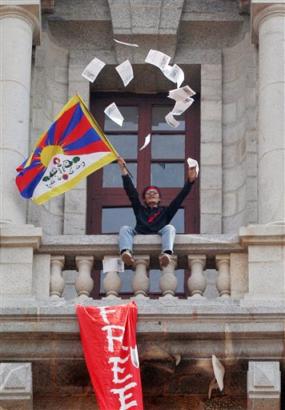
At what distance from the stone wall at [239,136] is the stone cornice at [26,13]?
2.44 m

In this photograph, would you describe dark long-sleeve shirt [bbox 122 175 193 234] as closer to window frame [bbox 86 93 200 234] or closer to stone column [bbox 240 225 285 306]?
stone column [bbox 240 225 285 306]

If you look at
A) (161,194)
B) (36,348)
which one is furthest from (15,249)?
(161,194)

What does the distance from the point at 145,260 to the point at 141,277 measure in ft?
0.68

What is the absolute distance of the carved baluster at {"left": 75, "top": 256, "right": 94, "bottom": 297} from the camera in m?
25.1

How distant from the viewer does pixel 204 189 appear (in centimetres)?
2719

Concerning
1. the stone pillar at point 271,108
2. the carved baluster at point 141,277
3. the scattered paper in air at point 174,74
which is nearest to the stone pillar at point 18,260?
the carved baluster at point 141,277

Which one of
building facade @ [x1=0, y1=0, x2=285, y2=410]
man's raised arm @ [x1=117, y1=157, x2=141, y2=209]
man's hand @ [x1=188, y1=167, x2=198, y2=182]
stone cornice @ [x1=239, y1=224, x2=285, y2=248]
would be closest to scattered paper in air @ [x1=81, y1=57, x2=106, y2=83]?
building facade @ [x1=0, y1=0, x2=285, y2=410]

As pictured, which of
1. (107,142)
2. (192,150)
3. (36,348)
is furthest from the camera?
(192,150)

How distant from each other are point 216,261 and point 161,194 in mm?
2403

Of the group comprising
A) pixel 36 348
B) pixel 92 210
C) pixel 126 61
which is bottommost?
pixel 36 348

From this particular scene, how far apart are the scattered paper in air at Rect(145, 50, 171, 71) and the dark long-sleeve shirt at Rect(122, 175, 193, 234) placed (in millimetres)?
1939

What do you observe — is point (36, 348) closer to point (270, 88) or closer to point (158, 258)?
point (158, 258)

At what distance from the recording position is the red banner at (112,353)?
23938 millimetres

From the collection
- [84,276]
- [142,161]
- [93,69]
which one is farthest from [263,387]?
[93,69]
